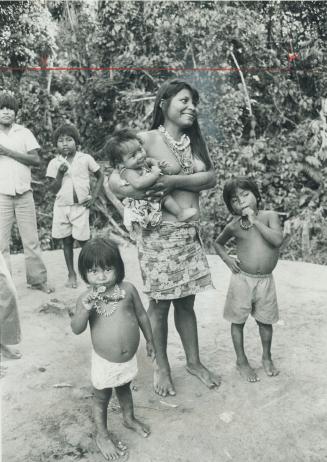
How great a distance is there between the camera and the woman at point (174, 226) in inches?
92.4

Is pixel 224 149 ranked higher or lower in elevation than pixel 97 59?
lower

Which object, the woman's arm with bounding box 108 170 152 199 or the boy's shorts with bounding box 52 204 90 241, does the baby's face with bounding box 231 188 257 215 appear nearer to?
the woman's arm with bounding box 108 170 152 199

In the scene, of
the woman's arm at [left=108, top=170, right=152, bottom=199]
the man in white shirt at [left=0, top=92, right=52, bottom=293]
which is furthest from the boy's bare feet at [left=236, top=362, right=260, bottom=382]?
the man in white shirt at [left=0, top=92, right=52, bottom=293]

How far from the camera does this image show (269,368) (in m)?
2.64

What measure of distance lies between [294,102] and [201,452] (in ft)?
21.0

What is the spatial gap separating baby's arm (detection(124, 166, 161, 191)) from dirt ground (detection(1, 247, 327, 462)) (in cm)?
Answer: 112

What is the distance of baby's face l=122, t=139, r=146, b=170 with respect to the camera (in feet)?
7.16

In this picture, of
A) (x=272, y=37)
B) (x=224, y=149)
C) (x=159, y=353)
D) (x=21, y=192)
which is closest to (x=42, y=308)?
(x=21, y=192)

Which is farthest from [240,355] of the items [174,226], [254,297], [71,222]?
[71,222]

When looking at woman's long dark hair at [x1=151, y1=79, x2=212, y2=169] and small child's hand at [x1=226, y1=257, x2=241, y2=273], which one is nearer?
woman's long dark hair at [x1=151, y1=79, x2=212, y2=169]

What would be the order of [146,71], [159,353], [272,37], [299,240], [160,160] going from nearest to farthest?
[160,160]
[159,353]
[299,240]
[272,37]
[146,71]

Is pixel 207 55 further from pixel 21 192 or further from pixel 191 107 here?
pixel 191 107

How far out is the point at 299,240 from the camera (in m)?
6.55

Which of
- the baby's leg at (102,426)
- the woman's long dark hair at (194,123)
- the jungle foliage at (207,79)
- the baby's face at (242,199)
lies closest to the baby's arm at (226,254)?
the baby's face at (242,199)
